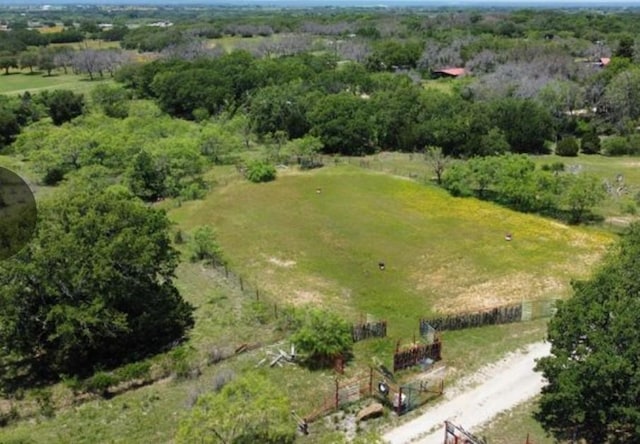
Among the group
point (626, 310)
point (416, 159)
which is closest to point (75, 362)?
point (626, 310)

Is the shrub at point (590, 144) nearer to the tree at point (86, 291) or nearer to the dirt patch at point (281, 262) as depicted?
the dirt patch at point (281, 262)

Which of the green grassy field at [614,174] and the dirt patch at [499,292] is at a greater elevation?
the green grassy field at [614,174]

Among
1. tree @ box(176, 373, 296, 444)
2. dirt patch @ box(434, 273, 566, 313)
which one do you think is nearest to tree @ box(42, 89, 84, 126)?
dirt patch @ box(434, 273, 566, 313)

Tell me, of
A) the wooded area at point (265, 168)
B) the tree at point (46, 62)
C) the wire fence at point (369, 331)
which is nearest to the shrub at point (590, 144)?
the wooded area at point (265, 168)

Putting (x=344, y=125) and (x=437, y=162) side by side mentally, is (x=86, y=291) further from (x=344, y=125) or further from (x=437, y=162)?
(x=344, y=125)

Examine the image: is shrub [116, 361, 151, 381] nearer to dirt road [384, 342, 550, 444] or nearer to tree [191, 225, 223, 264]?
dirt road [384, 342, 550, 444]

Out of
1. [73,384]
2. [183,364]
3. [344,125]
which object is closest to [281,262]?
[183,364]
